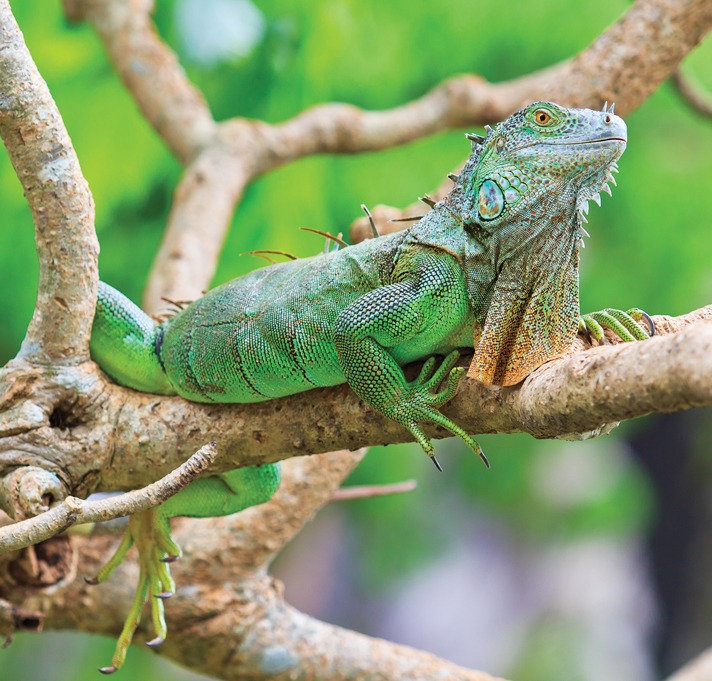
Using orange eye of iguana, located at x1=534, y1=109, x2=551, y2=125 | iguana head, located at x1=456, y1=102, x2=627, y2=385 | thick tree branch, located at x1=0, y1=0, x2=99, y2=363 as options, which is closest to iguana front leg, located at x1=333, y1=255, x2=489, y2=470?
iguana head, located at x1=456, y1=102, x2=627, y2=385

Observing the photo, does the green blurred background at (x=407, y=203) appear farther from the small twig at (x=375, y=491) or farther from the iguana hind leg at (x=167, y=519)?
the iguana hind leg at (x=167, y=519)

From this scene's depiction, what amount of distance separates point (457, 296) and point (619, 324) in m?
0.50

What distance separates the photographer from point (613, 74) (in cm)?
369

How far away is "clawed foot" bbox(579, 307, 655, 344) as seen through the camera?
6.79 feet

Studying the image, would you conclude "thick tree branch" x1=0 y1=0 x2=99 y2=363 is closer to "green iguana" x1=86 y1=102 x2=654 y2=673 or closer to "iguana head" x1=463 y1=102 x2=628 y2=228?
"green iguana" x1=86 y1=102 x2=654 y2=673

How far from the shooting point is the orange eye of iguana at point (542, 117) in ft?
7.12

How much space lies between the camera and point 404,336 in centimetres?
221

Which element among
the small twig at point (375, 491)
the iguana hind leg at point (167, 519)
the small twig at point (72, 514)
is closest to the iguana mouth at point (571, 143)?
the small twig at point (72, 514)

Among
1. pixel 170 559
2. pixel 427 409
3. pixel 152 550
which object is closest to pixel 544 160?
pixel 427 409

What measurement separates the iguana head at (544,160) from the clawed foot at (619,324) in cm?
35

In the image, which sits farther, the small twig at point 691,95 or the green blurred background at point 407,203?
the green blurred background at point 407,203

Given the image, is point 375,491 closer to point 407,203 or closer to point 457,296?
point 457,296

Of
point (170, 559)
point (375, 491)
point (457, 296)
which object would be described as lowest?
point (170, 559)

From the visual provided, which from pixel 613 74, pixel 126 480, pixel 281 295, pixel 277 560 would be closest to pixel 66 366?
pixel 126 480
